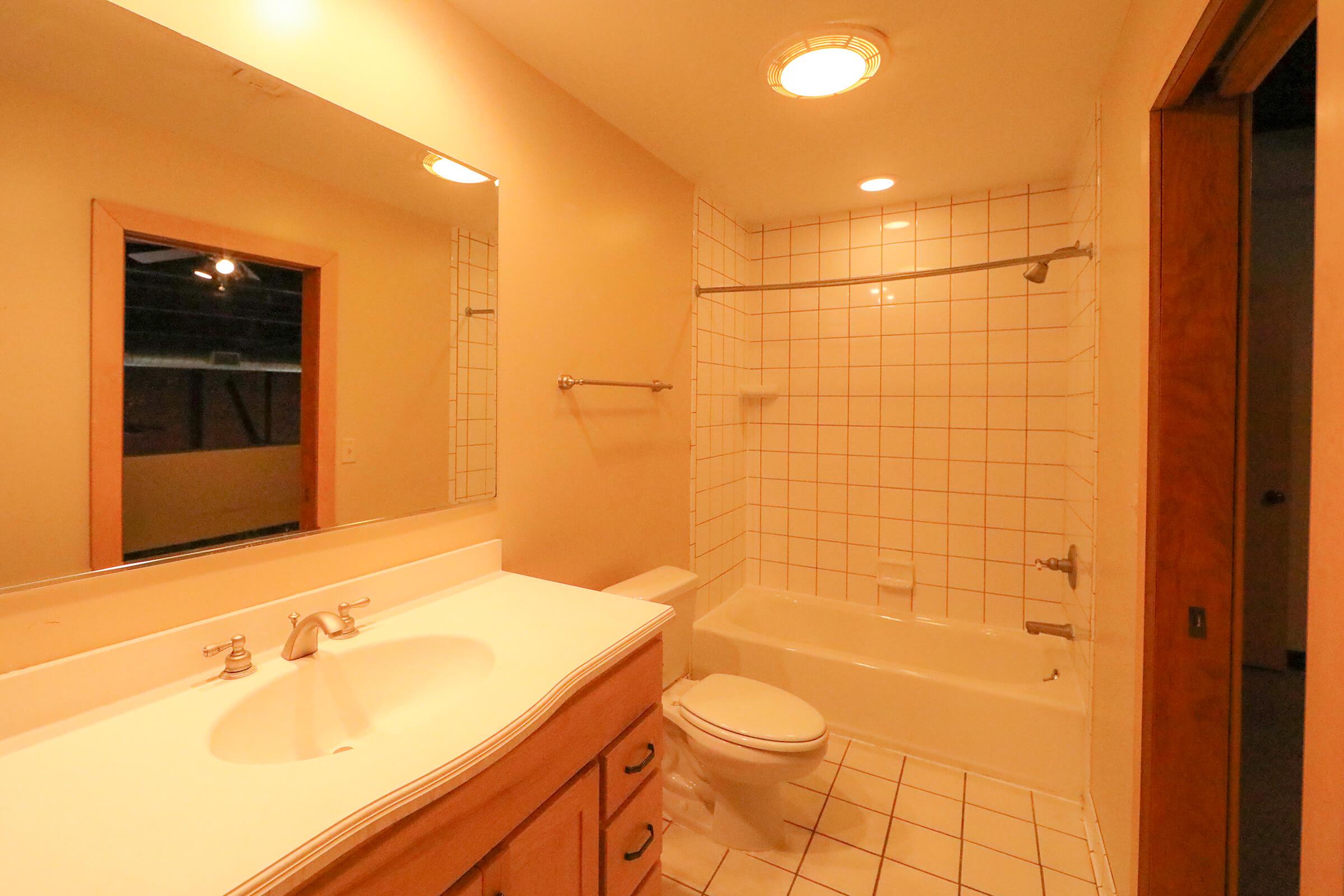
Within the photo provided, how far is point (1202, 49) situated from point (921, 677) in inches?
76.4

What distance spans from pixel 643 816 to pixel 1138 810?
104 cm

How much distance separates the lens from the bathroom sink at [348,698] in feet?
2.94

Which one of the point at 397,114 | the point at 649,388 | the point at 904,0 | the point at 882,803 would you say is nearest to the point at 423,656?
the point at 397,114

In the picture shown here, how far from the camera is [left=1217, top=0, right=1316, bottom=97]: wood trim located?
33.9 inches

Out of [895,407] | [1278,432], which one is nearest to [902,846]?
[895,407]

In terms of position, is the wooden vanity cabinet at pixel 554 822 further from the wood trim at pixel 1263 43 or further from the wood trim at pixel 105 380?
the wood trim at pixel 1263 43

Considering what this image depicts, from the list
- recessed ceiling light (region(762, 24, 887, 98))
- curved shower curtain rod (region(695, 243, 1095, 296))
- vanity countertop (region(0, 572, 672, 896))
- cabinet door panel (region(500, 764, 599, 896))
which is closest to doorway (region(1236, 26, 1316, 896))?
curved shower curtain rod (region(695, 243, 1095, 296))

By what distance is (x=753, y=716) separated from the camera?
5.53ft

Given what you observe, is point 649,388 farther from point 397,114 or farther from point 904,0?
point 904,0

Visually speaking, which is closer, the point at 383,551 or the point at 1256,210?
the point at 383,551

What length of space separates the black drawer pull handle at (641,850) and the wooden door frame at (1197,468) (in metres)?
1.01

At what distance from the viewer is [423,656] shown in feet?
3.69

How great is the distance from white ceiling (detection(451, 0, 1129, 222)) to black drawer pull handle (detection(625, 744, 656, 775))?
1698 mm

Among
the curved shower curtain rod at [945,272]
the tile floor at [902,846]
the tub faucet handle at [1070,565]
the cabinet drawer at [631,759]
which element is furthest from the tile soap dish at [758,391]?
the cabinet drawer at [631,759]
